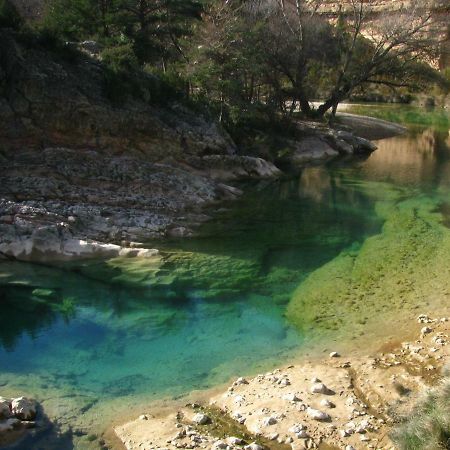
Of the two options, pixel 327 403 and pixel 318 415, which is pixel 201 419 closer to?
pixel 318 415

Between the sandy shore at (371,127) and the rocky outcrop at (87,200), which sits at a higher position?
the sandy shore at (371,127)

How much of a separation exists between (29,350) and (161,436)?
3653 mm

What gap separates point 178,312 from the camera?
10.5 meters

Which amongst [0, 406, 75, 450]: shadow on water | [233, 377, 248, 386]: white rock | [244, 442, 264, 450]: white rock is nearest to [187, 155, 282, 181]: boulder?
[233, 377, 248, 386]: white rock

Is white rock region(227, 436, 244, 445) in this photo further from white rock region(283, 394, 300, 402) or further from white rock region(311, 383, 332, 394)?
white rock region(311, 383, 332, 394)

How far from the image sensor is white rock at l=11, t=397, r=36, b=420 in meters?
6.96

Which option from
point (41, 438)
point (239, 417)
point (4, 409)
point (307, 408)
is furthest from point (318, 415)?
point (4, 409)

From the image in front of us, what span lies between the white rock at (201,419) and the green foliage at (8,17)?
680 inches

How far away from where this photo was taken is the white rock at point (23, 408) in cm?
696

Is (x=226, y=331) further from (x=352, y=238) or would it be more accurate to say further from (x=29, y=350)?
(x=352, y=238)

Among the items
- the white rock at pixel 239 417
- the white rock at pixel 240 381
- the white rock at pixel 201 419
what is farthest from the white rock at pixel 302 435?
the white rock at pixel 240 381

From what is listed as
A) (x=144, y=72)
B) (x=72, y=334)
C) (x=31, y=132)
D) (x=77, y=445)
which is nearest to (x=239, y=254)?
(x=72, y=334)

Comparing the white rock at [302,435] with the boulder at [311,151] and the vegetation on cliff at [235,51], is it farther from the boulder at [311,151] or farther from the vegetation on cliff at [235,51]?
the boulder at [311,151]

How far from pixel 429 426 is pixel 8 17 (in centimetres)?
1950
